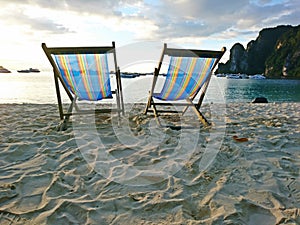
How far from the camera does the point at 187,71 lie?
10.5 ft

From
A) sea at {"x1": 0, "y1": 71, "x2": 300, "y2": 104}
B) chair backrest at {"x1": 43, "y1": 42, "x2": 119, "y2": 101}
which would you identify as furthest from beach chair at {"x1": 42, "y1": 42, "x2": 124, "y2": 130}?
sea at {"x1": 0, "y1": 71, "x2": 300, "y2": 104}

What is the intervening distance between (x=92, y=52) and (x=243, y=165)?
2239 mm

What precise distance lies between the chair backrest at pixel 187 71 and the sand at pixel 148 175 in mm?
650

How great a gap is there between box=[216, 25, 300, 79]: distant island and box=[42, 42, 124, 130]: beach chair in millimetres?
72100

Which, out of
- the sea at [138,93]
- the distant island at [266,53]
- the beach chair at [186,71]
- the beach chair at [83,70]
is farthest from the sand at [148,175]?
the distant island at [266,53]

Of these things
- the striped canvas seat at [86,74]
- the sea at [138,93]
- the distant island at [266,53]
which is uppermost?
the distant island at [266,53]

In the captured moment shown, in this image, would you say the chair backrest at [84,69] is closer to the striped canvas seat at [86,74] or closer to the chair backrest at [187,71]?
the striped canvas seat at [86,74]

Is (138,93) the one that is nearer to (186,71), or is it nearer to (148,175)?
(186,71)

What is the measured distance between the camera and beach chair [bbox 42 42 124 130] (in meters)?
2.90

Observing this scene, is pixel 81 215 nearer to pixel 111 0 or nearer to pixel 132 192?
pixel 132 192

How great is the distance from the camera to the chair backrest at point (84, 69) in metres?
2.90

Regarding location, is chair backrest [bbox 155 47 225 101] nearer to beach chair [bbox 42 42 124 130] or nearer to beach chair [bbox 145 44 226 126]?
beach chair [bbox 145 44 226 126]

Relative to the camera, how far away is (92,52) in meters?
2.95

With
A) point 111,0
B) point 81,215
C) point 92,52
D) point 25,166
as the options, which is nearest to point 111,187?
point 81,215
